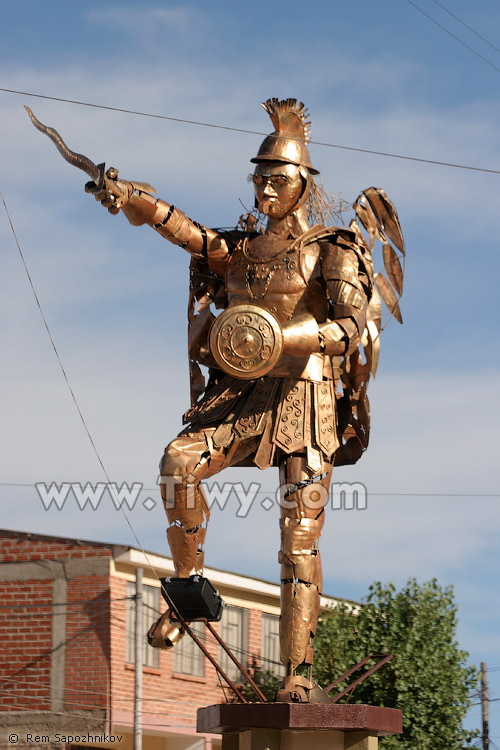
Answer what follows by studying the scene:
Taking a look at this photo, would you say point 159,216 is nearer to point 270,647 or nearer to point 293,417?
point 293,417

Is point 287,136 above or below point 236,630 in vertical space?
above

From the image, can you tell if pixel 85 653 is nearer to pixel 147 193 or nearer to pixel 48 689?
pixel 48 689

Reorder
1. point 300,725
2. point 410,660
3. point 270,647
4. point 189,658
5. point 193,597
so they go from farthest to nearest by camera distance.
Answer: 1. point 270,647
2. point 189,658
3. point 410,660
4. point 193,597
5. point 300,725

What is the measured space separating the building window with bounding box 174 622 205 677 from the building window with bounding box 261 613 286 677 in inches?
38.4

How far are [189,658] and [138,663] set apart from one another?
6.51 ft

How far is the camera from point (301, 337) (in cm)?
856

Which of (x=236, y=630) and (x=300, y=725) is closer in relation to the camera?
(x=300, y=725)

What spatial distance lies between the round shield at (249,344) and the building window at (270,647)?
1293 cm

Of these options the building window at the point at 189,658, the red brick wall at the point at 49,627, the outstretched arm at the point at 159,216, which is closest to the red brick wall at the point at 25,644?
the red brick wall at the point at 49,627

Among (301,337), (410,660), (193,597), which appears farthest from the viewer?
(410,660)

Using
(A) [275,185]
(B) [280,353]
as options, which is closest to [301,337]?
(B) [280,353]

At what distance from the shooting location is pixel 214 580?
1992cm

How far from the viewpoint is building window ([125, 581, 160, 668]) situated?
63.3ft

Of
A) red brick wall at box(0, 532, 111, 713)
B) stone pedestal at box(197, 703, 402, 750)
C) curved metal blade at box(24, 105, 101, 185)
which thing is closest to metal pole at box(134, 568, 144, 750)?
red brick wall at box(0, 532, 111, 713)
